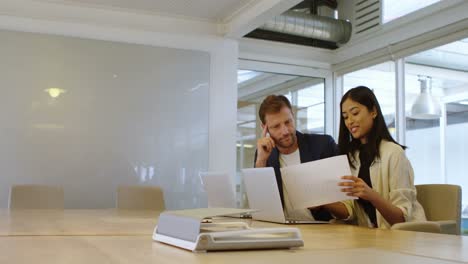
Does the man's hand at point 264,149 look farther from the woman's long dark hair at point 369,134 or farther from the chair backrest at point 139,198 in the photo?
the chair backrest at point 139,198

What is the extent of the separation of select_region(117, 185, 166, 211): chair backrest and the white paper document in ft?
5.49

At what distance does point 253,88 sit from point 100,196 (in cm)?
205

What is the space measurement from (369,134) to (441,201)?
47 cm

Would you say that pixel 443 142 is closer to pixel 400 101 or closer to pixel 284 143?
pixel 400 101

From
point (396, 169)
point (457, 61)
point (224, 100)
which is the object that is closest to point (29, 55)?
point (224, 100)

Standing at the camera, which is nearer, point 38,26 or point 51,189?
point 51,189

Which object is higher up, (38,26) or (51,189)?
(38,26)

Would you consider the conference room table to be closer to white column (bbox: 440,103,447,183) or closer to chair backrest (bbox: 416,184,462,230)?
chair backrest (bbox: 416,184,462,230)

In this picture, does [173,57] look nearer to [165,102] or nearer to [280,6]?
[165,102]

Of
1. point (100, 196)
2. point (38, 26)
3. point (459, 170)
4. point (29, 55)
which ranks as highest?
point (38, 26)

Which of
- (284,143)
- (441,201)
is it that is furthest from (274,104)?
(441,201)

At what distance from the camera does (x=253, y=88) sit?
17.9 feet

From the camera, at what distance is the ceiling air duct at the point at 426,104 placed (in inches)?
181

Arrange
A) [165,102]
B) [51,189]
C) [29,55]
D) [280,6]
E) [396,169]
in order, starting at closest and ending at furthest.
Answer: [396,169]
[51,189]
[280,6]
[29,55]
[165,102]
